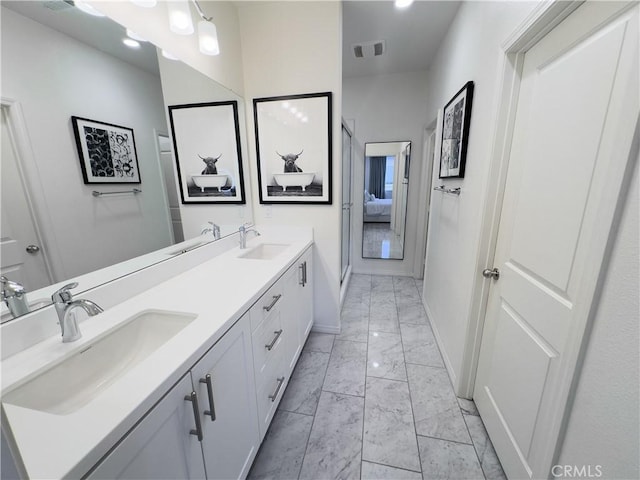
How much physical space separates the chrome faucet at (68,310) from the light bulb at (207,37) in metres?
1.43

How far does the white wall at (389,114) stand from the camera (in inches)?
126

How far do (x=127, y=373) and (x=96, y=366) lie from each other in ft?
A: 0.96

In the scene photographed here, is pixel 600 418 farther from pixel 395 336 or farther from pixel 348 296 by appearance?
pixel 348 296

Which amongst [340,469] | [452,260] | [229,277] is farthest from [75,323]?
[452,260]

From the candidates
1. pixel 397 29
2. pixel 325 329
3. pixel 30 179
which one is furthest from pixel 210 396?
pixel 397 29

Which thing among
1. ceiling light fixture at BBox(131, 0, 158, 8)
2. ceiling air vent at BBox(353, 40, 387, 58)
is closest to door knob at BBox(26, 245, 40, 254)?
ceiling light fixture at BBox(131, 0, 158, 8)

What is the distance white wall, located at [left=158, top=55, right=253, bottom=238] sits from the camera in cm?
144

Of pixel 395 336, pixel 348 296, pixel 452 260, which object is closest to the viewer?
pixel 452 260

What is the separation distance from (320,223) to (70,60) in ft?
5.43

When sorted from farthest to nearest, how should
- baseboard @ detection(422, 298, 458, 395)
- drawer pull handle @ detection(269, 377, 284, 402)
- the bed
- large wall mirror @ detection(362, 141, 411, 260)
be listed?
1. the bed
2. large wall mirror @ detection(362, 141, 411, 260)
3. baseboard @ detection(422, 298, 458, 395)
4. drawer pull handle @ detection(269, 377, 284, 402)

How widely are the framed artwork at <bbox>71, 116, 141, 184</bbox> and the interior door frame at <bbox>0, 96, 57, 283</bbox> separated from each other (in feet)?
0.48

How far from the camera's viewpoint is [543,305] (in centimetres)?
103

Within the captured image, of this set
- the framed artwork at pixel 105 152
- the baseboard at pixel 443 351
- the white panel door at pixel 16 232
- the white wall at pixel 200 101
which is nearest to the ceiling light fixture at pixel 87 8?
the white wall at pixel 200 101

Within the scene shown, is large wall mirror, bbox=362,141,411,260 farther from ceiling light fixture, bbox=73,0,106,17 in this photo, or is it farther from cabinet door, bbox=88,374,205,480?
cabinet door, bbox=88,374,205,480
